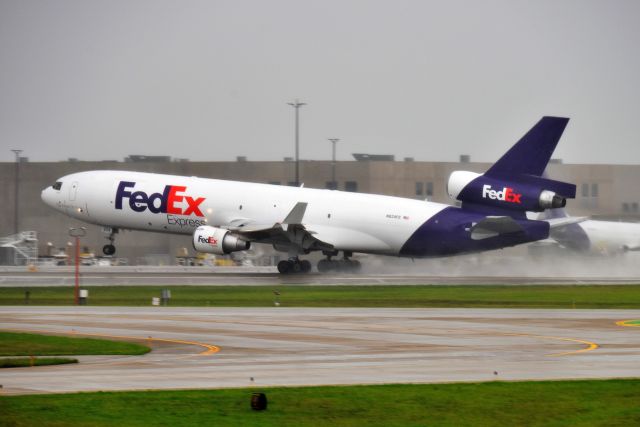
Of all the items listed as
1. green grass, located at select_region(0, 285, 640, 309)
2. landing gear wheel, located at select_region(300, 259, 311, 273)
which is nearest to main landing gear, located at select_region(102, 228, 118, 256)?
landing gear wheel, located at select_region(300, 259, 311, 273)

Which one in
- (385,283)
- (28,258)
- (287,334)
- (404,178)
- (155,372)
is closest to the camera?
(155,372)

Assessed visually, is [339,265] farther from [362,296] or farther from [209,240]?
[362,296]

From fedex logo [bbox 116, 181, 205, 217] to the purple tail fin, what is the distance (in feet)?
68.6

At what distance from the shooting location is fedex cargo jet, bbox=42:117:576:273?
63969mm

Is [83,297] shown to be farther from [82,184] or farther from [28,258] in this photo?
[28,258]

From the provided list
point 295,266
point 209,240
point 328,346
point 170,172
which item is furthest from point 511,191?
point 170,172

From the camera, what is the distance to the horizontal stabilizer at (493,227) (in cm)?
6444

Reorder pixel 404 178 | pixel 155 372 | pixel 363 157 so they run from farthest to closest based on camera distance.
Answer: pixel 363 157 < pixel 404 178 < pixel 155 372

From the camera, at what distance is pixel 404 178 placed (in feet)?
354

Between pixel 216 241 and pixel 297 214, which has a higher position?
pixel 297 214

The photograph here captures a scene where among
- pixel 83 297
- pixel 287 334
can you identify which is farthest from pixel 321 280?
pixel 287 334

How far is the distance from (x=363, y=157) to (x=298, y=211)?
5497cm

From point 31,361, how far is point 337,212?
142 ft

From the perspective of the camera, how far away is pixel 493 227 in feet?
213
